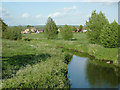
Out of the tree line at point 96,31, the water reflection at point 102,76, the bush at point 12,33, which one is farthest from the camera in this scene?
the bush at point 12,33

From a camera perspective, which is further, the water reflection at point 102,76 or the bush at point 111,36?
the bush at point 111,36

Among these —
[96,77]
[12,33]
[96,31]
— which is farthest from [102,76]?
[12,33]

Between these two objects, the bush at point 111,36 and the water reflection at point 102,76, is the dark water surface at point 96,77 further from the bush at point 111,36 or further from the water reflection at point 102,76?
the bush at point 111,36

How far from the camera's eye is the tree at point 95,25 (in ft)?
103

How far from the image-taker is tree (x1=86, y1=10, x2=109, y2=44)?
31.3m

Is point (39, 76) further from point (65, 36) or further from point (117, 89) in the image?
point (65, 36)

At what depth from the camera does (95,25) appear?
31453 mm

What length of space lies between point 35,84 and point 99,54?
1611 cm

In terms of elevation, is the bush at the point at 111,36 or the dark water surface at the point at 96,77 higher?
the bush at the point at 111,36

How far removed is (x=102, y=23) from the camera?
31484 millimetres

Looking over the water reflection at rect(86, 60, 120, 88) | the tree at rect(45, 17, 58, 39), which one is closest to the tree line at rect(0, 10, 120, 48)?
the tree at rect(45, 17, 58, 39)

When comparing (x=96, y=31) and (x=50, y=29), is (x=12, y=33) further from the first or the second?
(x=96, y=31)

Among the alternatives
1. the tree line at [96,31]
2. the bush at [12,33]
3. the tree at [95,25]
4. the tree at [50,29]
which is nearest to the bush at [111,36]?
the tree line at [96,31]

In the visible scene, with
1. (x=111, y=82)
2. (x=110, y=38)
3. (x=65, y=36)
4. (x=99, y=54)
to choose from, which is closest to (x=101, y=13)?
(x=110, y=38)
